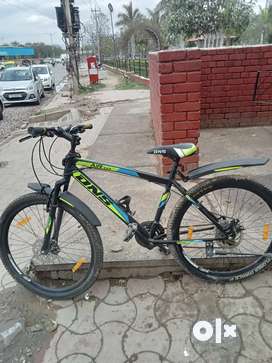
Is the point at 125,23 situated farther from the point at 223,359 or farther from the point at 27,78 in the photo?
the point at 223,359

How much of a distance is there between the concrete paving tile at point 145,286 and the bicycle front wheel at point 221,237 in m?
0.27

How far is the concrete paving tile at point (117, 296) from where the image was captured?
229 centimetres

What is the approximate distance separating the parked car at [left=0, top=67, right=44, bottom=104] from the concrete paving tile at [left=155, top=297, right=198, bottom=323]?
1259 centimetres

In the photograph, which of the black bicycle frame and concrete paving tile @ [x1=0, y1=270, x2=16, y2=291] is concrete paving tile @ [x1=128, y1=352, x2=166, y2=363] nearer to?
the black bicycle frame

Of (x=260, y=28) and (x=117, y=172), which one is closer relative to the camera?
(x=117, y=172)

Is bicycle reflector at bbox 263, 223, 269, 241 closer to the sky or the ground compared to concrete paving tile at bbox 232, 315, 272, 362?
closer to the sky

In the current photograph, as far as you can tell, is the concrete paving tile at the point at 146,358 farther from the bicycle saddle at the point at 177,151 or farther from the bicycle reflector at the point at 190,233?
the bicycle saddle at the point at 177,151

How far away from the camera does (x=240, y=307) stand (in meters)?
2.15

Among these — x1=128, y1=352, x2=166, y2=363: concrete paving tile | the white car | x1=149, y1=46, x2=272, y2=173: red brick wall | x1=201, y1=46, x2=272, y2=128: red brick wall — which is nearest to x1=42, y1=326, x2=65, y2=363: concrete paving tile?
x1=128, y1=352, x2=166, y2=363: concrete paving tile

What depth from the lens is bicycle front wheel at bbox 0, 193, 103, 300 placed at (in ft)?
7.22

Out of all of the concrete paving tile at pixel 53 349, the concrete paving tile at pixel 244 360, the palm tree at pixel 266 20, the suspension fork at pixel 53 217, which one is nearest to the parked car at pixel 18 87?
the palm tree at pixel 266 20

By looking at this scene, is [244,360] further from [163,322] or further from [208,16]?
[208,16]

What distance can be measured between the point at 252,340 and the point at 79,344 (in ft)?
3.42

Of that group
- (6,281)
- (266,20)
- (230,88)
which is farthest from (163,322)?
(266,20)
